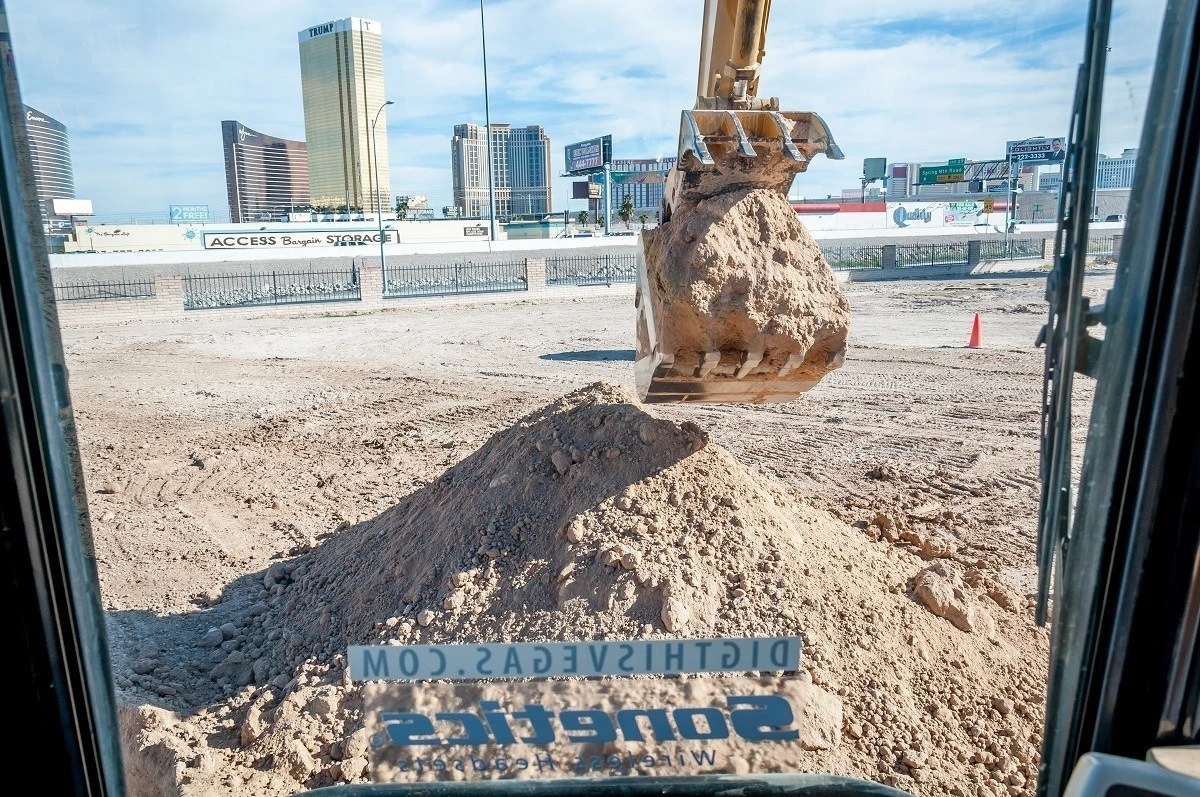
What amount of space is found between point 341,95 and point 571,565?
2349mm

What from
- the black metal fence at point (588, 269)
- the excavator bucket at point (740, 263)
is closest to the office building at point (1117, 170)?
the excavator bucket at point (740, 263)

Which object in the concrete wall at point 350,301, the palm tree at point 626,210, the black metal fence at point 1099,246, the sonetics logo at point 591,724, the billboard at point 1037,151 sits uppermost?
the billboard at point 1037,151

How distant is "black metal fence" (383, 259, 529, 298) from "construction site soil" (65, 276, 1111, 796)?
12.5m

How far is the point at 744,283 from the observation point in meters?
4.48

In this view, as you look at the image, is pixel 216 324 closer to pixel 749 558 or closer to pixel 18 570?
pixel 749 558

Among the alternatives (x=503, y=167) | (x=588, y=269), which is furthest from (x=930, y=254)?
(x=503, y=167)

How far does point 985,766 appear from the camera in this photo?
329cm

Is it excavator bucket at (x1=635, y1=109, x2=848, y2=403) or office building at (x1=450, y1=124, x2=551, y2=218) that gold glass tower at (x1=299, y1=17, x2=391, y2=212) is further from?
excavator bucket at (x1=635, y1=109, x2=848, y2=403)

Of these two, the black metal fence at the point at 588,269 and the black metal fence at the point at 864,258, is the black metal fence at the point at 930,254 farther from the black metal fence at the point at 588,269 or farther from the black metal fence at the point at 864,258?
the black metal fence at the point at 588,269

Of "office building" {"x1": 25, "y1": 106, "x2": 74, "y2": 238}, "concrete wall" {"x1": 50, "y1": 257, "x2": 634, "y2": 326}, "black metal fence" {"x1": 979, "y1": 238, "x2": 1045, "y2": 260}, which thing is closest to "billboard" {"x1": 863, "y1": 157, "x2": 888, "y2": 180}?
"office building" {"x1": 25, "y1": 106, "x2": 74, "y2": 238}

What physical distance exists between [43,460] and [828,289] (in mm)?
3980

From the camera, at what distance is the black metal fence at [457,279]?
72.8ft

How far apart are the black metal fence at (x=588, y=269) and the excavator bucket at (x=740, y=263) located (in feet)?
61.7

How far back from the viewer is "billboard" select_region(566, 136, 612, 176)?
3387mm
